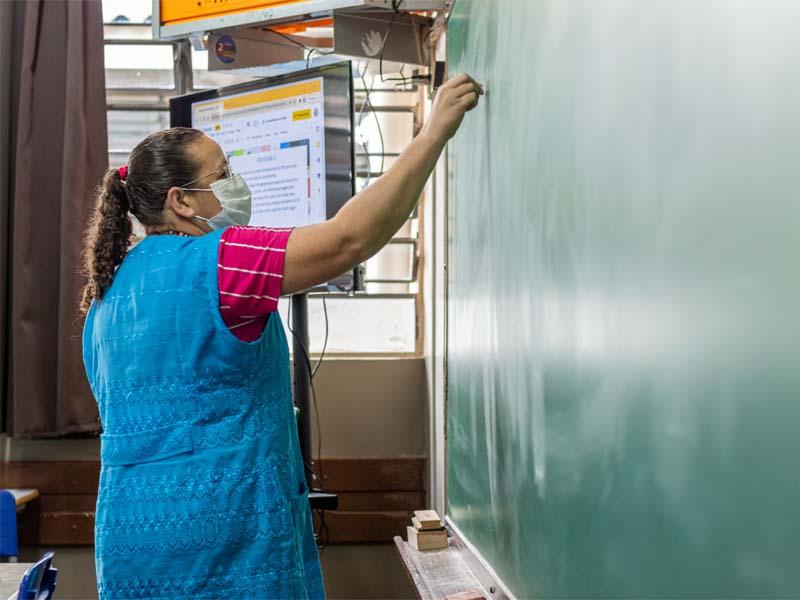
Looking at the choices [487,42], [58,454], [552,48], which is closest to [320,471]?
[58,454]

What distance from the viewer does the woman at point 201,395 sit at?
127cm

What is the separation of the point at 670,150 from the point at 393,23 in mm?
1956

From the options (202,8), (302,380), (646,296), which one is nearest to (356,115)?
(202,8)

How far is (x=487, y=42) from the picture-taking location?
5.00 feet

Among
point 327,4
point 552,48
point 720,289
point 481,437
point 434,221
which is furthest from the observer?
point 434,221

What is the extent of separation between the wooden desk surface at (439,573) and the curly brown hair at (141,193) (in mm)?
858

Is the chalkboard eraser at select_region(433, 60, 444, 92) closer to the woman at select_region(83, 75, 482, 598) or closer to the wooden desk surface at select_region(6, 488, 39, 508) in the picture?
the woman at select_region(83, 75, 482, 598)

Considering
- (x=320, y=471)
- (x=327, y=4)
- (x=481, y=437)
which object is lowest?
(x=320, y=471)

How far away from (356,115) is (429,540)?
6.06 ft

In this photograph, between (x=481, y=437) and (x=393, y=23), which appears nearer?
(x=481, y=437)

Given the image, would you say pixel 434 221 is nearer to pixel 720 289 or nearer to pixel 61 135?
pixel 61 135

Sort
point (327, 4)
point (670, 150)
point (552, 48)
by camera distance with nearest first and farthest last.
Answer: point (670, 150)
point (552, 48)
point (327, 4)

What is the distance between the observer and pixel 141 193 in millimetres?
1454

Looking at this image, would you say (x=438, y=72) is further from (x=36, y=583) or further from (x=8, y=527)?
(x=8, y=527)
